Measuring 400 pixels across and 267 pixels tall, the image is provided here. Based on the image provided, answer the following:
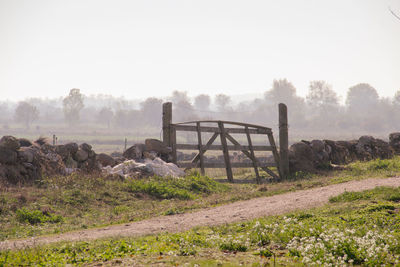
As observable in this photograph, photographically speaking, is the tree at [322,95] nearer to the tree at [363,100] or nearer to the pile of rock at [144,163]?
the tree at [363,100]

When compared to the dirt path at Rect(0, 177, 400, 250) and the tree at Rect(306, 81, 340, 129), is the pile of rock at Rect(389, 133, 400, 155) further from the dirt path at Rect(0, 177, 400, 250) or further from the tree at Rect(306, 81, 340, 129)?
the tree at Rect(306, 81, 340, 129)

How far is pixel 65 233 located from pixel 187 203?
13.4ft

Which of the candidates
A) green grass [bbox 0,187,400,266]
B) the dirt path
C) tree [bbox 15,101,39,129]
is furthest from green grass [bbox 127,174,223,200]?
tree [bbox 15,101,39,129]

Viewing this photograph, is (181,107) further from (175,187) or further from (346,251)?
(346,251)

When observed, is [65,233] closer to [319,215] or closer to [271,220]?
[271,220]

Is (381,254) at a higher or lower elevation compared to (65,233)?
higher

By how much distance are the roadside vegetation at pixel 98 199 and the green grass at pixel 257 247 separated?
2.88 meters

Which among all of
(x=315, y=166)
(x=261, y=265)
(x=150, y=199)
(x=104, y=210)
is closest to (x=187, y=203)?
(x=150, y=199)

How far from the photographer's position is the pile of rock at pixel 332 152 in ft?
61.0

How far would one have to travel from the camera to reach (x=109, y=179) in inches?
535

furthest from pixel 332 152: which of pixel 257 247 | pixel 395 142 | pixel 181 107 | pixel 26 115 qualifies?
pixel 181 107

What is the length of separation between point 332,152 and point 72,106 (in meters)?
→ 136

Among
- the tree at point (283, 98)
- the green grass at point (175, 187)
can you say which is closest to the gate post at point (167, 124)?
the green grass at point (175, 187)

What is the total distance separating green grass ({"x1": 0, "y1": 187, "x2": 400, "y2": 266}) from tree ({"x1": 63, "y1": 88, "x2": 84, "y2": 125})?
138m
